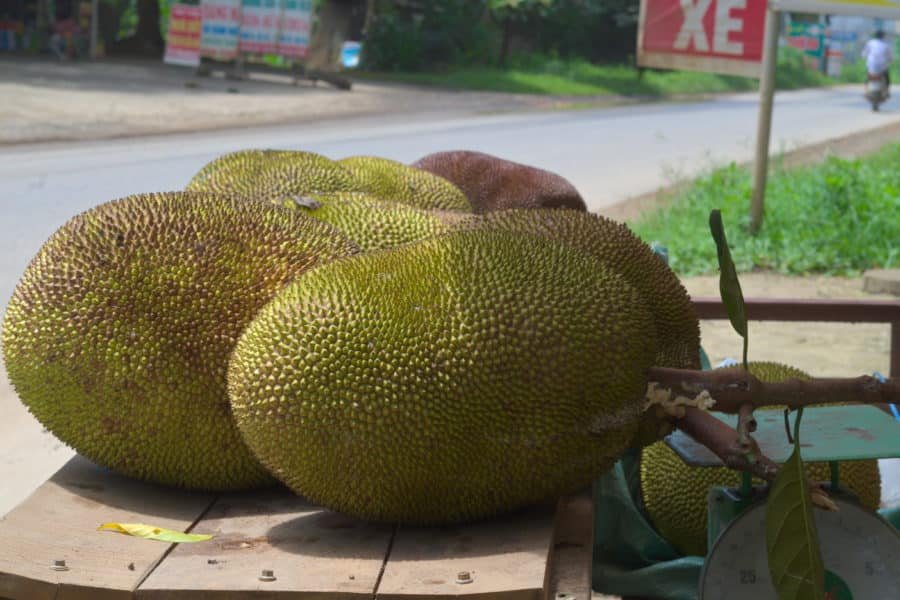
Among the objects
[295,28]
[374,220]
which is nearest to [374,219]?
[374,220]

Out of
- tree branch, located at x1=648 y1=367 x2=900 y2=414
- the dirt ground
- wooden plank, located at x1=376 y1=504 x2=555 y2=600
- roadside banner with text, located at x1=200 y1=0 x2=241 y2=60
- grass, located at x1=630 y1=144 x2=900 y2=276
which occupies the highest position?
roadside banner with text, located at x1=200 y1=0 x2=241 y2=60

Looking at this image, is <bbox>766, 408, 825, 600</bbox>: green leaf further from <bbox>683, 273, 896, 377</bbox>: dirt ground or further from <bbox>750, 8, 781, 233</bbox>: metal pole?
<bbox>750, 8, 781, 233</bbox>: metal pole

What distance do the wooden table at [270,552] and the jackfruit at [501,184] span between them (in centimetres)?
135

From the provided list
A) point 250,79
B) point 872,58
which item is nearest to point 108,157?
point 250,79

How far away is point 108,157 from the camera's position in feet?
31.2

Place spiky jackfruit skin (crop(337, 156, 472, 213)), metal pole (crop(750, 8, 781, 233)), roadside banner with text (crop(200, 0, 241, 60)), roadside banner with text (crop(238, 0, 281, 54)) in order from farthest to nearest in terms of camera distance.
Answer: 1. roadside banner with text (crop(238, 0, 281, 54))
2. roadside banner with text (crop(200, 0, 241, 60))
3. metal pole (crop(750, 8, 781, 233))
4. spiky jackfruit skin (crop(337, 156, 472, 213))

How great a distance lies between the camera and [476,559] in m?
1.25

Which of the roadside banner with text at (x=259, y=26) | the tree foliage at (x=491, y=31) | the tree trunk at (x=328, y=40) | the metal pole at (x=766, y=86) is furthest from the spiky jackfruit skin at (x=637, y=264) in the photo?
the tree foliage at (x=491, y=31)

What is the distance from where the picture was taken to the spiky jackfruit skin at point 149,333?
1452 millimetres

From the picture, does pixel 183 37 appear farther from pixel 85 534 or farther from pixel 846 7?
pixel 85 534

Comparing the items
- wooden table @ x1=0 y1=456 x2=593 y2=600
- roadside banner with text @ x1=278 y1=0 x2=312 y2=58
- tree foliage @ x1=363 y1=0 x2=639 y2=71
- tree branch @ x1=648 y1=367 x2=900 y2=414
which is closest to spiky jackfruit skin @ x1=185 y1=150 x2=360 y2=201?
wooden table @ x1=0 y1=456 x2=593 y2=600

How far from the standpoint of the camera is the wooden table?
45.8 inches

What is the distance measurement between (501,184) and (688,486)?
43.4 inches

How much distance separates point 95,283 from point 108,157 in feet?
27.6
